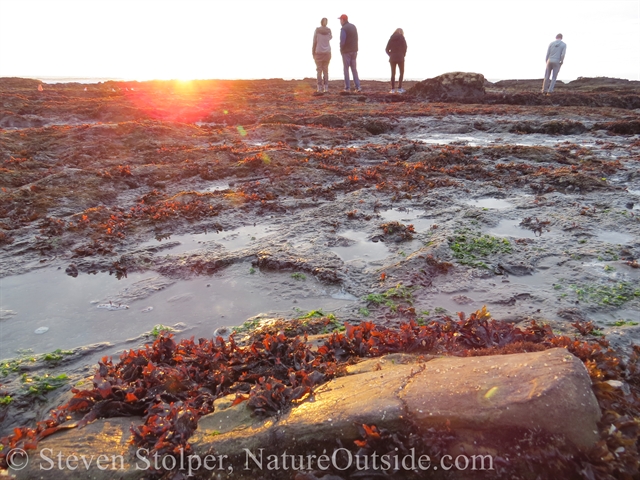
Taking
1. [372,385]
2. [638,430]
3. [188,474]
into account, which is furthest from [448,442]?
[188,474]

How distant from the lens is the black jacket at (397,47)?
67.9ft

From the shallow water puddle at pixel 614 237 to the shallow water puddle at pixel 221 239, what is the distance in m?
5.07

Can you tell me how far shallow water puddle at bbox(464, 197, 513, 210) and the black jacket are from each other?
651 inches

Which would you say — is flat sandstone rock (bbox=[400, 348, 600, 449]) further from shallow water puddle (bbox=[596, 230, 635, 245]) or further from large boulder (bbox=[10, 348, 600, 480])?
shallow water puddle (bbox=[596, 230, 635, 245])

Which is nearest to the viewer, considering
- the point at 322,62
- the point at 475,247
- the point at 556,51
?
the point at 475,247

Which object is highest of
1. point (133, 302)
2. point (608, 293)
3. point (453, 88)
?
point (453, 88)

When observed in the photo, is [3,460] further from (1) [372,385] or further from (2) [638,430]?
(2) [638,430]

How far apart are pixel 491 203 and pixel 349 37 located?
16743mm

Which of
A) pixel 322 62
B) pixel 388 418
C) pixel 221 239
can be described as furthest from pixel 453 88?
pixel 388 418

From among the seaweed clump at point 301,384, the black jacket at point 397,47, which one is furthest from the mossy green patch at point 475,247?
the black jacket at point 397,47

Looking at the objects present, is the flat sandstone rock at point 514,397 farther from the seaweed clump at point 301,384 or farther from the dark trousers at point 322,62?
the dark trousers at point 322,62

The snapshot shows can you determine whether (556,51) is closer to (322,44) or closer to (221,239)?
(322,44)

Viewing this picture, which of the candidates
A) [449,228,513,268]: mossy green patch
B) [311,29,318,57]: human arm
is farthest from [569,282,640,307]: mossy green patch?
[311,29,318,57]: human arm

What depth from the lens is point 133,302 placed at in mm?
4426
